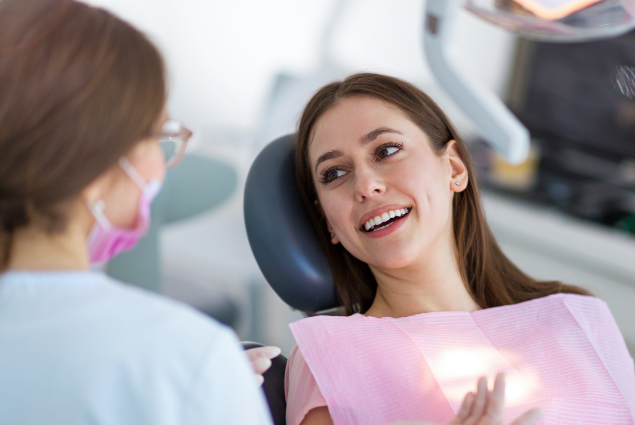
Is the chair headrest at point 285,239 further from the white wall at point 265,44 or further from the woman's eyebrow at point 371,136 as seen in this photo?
the white wall at point 265,44

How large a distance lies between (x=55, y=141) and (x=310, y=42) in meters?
2.83

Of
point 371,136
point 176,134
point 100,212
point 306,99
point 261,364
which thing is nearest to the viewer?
point 100,212

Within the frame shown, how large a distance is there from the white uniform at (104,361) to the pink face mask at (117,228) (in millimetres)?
86

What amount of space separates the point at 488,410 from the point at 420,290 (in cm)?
44

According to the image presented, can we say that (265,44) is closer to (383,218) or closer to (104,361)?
(383,218)

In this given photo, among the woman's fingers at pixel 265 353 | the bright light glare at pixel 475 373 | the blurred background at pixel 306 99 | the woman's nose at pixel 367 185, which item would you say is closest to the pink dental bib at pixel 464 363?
the bright light glare at pixel 475 373

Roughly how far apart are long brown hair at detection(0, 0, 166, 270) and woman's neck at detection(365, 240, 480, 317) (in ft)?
2.44

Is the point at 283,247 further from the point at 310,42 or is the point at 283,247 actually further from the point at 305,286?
the point at 310,42

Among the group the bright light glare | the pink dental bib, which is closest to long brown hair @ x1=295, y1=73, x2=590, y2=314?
the pink dental bib

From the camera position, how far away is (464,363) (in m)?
1.11

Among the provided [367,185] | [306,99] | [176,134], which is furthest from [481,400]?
[306,99]

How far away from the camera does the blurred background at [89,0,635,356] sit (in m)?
2.06

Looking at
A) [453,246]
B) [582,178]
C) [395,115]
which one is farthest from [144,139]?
[582,178]

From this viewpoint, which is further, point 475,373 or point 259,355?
point 475,373
